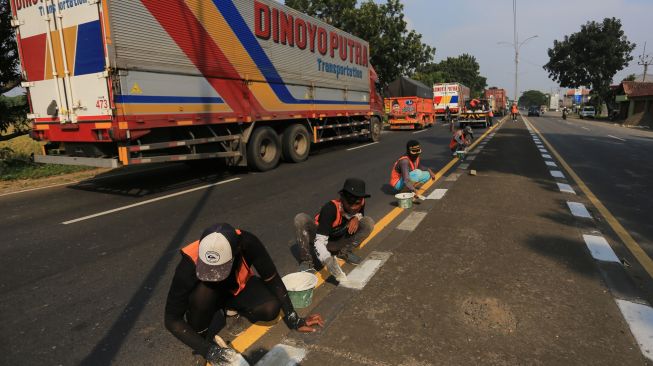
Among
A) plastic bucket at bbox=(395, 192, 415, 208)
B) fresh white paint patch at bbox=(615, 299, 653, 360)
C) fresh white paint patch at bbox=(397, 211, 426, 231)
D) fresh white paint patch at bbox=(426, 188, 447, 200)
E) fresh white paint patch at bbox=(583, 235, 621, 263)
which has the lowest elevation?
fresh white paint patch at bbox=(615, 299, 653, 360)

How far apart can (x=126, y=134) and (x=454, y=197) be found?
5.71 meters

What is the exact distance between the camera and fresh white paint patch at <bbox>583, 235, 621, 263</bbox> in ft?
13.6

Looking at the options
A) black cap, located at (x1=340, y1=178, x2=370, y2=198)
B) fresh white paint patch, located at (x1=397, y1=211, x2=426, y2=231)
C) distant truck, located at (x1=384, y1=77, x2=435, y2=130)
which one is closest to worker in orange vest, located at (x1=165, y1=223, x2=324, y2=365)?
black cap, located at (x1=340, y1=178, x2=370, y2=198)

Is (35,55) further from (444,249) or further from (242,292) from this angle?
(444,249)

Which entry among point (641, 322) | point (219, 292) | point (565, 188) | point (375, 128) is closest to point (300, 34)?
point (375, 128)

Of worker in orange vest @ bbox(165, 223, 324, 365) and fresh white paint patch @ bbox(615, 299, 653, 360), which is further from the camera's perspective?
fresh white paint patch @ bbox(615, 299, 653, 360)

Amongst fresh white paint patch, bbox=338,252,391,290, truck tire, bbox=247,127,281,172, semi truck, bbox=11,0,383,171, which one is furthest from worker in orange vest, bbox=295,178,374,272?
truck tire, bbox=247,127,281,172

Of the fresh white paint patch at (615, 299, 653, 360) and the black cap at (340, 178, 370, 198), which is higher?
the black cap at (340, 178, 370, 198)

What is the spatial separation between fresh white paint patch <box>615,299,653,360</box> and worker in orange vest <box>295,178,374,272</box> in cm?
224

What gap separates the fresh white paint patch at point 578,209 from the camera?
5.73 meters

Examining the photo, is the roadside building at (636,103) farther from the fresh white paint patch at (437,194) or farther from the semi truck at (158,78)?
the semi truck at (158,78)

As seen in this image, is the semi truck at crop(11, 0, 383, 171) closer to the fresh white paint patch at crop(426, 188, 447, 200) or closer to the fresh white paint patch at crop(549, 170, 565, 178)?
the fresh white paint patch at crop(426, 188, 447, 200)

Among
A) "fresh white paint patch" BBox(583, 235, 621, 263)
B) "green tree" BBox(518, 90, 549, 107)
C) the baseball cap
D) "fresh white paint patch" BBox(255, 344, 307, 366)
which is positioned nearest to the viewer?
the baseball cap

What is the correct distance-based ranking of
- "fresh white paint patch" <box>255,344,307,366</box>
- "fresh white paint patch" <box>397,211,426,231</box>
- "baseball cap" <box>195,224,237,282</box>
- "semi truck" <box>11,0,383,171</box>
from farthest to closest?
1. "semi truck" <box>11,0,383,171</box>
2. "fresh white paint patch" <box>397,211,426,231</box>
3. "fresh white paint patch" <box>255,344,307,366</box>
4. "baseball cap" <box>195,224,237,282</box>
